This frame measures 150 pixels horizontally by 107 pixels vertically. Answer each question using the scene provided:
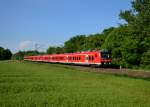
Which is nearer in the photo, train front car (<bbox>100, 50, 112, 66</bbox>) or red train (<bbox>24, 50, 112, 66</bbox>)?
train front car (<bbox>100, 50, 112, 66</bbox>)

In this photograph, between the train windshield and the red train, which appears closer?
the red train

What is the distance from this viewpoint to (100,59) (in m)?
50.4

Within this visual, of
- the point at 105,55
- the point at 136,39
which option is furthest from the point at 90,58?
the point at 136,39

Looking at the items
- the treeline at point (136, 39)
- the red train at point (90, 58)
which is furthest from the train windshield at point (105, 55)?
the treeline at point (136, 39)

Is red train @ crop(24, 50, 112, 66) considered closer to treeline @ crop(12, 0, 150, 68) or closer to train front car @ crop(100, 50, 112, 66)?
train front car @ crop(100, 50, 112, 66)

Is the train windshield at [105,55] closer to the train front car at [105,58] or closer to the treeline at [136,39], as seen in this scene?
the train front car at [105,58]

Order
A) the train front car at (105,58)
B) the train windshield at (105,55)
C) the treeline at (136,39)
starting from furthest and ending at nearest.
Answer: the train windshield at (105,55), the train front car at (105,58), the treeline at (136,39)

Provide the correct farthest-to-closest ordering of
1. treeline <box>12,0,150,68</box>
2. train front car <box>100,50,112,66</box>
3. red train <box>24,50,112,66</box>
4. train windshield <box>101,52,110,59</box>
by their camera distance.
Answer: train windshield <box>101,52,110,59</box>, red train <box>24,50,112,66</box>, train front car <box>100,50,112,66</box>, treeline <box>12,0,150,68</box>

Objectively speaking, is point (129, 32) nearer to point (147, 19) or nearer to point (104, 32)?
point (147, 19)

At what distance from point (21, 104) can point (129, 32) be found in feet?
131

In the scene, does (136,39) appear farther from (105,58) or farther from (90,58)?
(90,58)

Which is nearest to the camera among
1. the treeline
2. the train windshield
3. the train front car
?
the treeline

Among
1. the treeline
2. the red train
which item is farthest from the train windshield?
the treeline

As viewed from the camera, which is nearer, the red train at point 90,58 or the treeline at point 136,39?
the treeline at point 136,39
